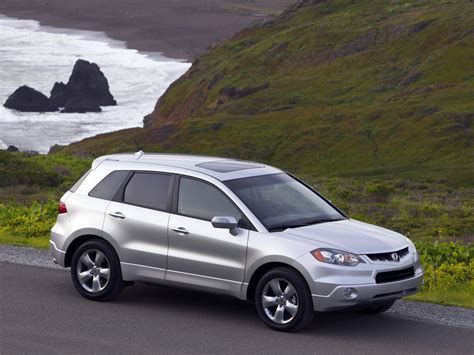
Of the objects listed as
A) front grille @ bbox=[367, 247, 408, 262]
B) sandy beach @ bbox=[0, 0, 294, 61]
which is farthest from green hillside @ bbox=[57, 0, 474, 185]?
front grille @ bbox=[367, 247, 408, 262]

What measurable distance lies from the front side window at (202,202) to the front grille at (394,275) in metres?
1.52

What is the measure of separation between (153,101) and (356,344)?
83158mm

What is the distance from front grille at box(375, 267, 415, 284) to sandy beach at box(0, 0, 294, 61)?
100990 mm

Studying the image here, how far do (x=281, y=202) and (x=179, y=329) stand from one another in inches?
67.9

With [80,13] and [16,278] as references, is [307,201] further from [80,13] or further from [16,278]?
[80,13]

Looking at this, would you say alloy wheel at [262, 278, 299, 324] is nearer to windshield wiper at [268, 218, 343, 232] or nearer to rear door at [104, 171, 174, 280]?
windshield wiper at [268, 218, 343, 232]

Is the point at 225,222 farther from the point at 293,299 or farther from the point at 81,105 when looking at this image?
the point at 81,105

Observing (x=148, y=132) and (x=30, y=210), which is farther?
(x=148, y=132)

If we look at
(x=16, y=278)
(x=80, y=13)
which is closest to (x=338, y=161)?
(x=16, y=278)

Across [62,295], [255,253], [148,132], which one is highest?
[255,253]

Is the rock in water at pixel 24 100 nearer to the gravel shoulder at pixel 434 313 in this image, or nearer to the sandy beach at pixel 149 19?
the sandy beach at pixel 149 19

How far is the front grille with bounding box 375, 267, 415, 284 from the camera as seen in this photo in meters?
10.0

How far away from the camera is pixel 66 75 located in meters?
103

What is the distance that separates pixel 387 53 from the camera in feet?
293
